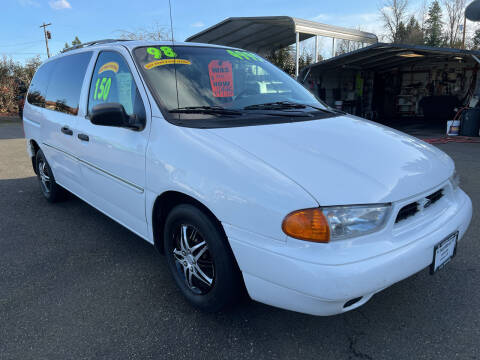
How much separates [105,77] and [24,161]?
6035 mm

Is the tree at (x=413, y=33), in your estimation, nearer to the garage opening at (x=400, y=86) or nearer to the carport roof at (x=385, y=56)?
the garage opening at (x=400, y=86)

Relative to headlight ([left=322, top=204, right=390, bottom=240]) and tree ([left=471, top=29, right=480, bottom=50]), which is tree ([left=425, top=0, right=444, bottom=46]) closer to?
tree ([left=471, top=29, right=480, bottom=50])

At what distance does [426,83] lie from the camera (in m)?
16.8

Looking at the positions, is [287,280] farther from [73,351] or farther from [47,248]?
[47,248]

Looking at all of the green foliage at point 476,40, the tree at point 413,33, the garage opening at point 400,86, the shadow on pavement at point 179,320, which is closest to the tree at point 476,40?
the green foliage at point 476,40

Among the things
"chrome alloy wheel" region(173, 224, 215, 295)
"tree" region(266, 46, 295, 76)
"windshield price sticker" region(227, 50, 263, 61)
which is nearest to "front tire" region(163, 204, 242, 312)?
"chrome alloy wheel" region(173, 224, 215, 295)

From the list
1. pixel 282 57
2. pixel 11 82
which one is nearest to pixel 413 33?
pixel 282 57

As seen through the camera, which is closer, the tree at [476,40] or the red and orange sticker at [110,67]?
the red and orange sticker at [110,67]

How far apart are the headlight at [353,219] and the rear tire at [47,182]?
383cm

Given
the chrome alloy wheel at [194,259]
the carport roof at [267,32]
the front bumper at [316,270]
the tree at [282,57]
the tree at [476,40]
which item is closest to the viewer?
the front bumper at [316,270]

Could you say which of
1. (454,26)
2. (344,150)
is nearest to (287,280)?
(344,150)

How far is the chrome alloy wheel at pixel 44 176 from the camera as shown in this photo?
15.1 ft

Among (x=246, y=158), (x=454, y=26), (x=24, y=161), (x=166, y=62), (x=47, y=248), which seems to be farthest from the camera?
(x=454, y=26)

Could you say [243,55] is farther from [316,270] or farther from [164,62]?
[316,270]
